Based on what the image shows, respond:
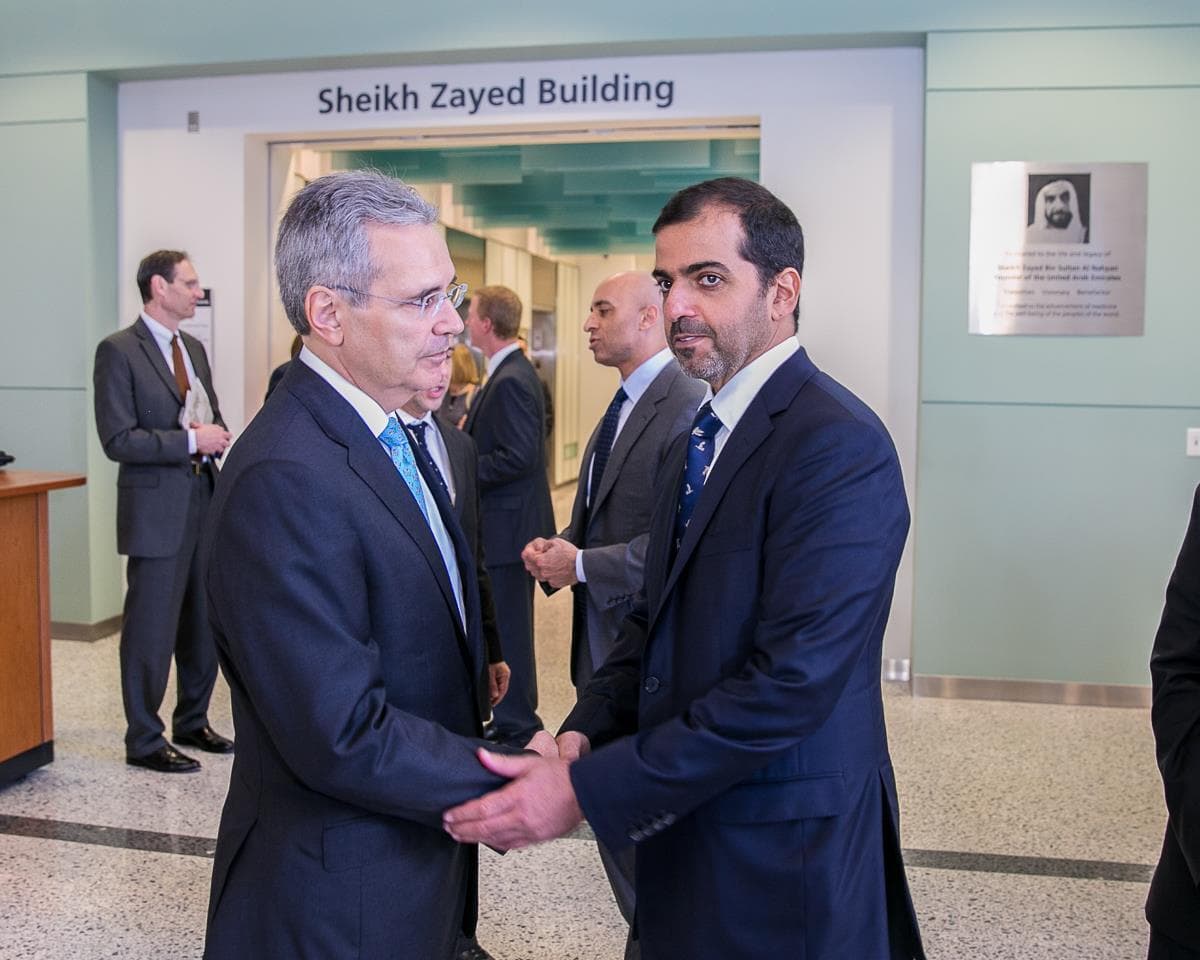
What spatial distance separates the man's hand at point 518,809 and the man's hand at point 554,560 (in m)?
1.65

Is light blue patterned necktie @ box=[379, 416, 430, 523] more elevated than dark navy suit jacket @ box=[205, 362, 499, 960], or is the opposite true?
light blue patterned necktie @ box=[379, 416, 430, 523]

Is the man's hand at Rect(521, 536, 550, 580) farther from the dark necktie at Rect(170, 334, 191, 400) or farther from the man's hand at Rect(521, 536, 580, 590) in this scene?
the dark necktie at Rect(170, 334, 191, 400)

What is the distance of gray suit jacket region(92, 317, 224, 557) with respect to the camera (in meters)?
4.57

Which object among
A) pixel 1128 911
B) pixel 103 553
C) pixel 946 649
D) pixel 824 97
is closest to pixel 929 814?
pixel 1128 911

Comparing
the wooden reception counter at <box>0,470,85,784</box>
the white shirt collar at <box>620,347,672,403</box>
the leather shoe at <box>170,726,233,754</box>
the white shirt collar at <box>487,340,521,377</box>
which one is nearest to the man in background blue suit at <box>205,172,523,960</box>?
the white shirt collar at <box>620,347,672,403</box>

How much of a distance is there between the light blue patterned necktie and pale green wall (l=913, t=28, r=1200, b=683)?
14.0 ft

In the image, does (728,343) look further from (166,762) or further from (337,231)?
(166,762)

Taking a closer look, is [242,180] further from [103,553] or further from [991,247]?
[991,247]

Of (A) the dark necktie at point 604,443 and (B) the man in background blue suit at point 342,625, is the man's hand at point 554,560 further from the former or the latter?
(B) the man in background blue suit at point 342,625

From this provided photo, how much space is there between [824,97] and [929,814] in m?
3.53

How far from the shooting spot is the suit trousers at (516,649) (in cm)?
488

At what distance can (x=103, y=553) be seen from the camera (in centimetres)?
677

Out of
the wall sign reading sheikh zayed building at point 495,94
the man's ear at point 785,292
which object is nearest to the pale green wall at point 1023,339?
the wall sign reading sheikh zayed building at point 495,94

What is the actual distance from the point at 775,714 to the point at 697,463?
49 cm
